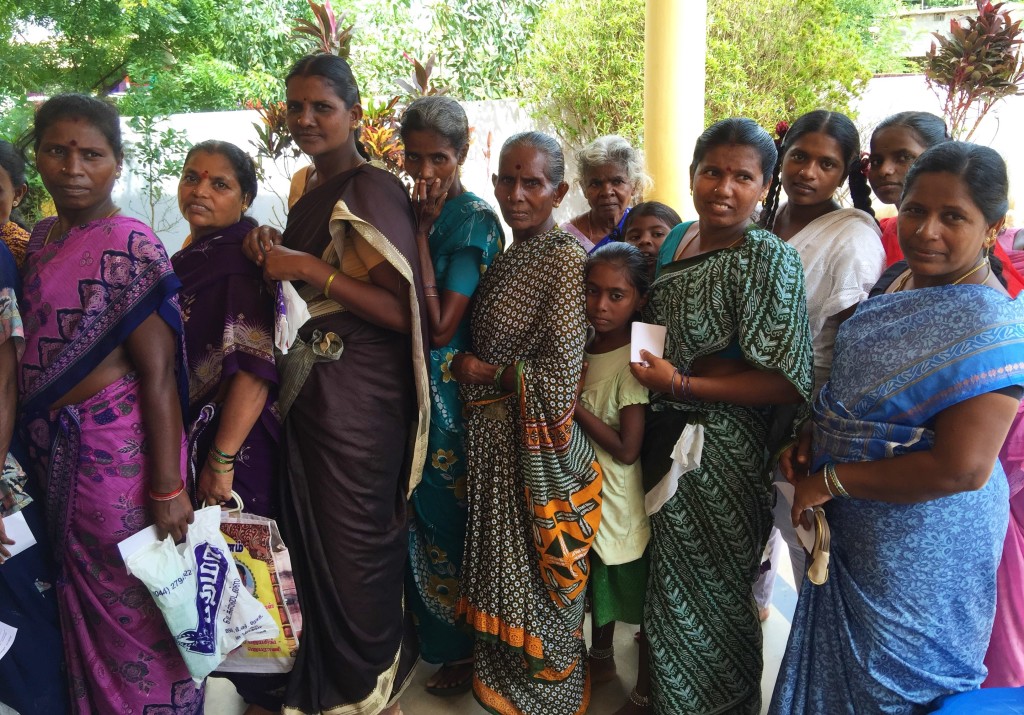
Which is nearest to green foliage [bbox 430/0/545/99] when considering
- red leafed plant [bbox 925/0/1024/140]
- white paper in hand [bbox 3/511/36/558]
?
red leafed plant [bbox 925/0/1024/140]

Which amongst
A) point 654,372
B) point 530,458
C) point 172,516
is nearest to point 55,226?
point 172,516

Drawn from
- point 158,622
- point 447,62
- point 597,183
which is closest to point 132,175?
point 447,62

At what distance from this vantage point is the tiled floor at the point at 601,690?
8.45 ft

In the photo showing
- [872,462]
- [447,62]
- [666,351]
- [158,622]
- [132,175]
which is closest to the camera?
[872,462]

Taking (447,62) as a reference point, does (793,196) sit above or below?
below

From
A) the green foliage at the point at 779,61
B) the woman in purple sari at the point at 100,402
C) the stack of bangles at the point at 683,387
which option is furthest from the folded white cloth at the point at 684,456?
the green foliage at the point at 779,61

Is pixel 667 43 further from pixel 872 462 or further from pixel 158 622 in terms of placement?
pixel 158 622

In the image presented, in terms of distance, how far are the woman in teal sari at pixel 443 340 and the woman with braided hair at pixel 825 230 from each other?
102cm

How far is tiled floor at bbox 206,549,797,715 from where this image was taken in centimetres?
257

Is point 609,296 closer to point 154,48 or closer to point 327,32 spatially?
point 327,32

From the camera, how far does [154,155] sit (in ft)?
27.9

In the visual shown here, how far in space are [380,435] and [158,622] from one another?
80 centimetres

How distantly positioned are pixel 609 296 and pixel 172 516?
4.65 feet

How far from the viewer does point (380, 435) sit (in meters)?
2.24
